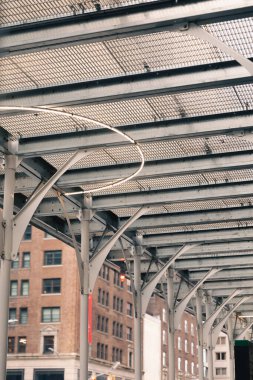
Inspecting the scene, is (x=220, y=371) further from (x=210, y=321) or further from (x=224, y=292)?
(x=210, y=321)

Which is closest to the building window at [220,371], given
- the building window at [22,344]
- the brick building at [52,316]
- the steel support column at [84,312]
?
the brick building at [52,316]

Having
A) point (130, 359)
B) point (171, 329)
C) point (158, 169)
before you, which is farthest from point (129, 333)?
point (158, 169)

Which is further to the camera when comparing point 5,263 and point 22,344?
point 22,344

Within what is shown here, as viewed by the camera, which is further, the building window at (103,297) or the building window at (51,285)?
the building window at (103,297)

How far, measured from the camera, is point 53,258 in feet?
319

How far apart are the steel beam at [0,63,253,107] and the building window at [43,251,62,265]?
75484mm

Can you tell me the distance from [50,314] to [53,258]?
7391 millimetres

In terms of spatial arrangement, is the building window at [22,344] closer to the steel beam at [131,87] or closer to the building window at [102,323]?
the building window at [102,323]

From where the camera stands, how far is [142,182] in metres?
31.1

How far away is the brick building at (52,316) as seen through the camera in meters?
91.9

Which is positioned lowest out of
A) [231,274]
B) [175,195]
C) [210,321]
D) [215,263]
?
[210,321]

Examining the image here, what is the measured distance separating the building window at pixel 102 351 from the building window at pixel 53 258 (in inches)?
476

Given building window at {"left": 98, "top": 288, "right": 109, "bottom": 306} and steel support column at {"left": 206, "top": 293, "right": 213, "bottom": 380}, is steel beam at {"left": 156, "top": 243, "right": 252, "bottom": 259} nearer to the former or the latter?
steel support column at {"left": 206, "top": 293, "right": 213, "bottom": 380}

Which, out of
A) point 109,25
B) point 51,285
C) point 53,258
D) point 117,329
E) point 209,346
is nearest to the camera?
point 109,25
